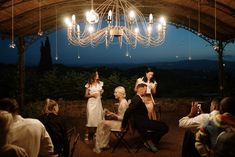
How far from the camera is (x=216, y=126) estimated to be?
375 cm

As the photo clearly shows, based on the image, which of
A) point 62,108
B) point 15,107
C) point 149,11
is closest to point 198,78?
point 149,11

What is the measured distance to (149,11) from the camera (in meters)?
12.5

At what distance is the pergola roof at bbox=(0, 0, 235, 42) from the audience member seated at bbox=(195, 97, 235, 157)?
17.4 feet

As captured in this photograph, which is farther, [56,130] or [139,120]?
[139,120]

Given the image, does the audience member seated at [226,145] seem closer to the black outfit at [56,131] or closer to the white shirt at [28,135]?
the white shirt at [28,135]

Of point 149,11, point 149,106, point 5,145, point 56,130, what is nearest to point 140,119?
point 149,106

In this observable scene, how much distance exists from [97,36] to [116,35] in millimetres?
773

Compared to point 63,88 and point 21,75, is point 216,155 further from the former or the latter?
point 63,88

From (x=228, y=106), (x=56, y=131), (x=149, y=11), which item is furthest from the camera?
(x=149, y=11)

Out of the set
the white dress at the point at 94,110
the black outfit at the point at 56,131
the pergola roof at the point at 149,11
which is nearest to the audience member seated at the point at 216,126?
the black outfit at the point at 56,131

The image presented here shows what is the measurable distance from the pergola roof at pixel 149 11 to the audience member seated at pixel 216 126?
17.4ft

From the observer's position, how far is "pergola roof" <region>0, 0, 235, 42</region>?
9.05 meters

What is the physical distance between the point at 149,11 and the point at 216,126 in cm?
918

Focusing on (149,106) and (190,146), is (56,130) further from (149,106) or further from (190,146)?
(149,106)
